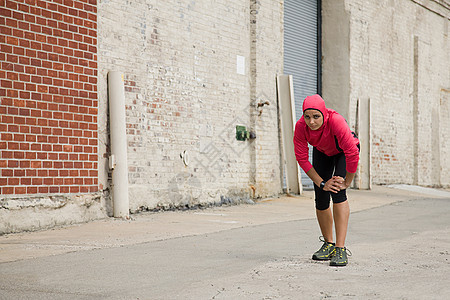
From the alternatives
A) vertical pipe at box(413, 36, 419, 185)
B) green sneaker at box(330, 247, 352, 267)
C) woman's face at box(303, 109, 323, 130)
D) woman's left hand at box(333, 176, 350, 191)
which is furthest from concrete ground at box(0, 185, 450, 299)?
vertical pipe at box(413, 36, 419, 185)

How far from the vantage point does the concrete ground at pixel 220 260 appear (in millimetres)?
3434

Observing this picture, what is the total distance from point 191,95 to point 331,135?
4.95 meters

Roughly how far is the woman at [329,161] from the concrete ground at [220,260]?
239 mm

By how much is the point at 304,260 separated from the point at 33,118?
11.7ft

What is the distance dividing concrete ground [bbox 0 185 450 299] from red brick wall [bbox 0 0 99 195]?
2.20 ft

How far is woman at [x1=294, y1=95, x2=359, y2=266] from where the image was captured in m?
4.36

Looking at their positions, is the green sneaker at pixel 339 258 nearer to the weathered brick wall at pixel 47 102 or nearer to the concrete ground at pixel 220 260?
the concrete ground at pixel 220 260

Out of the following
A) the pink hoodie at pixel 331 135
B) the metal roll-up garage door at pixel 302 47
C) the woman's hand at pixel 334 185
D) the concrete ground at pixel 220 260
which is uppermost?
the metal roll-up garage door at pixel 302 47

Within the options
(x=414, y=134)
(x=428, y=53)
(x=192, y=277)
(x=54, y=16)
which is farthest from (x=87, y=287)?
(x=428, y=53)

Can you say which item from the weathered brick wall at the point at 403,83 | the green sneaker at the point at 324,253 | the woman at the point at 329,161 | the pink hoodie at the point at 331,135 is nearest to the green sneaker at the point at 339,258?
the woman at the point at 329,161

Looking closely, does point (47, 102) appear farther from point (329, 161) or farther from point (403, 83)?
point (403, 83)

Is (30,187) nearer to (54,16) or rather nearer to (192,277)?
(54,16)

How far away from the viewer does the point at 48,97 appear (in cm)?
667

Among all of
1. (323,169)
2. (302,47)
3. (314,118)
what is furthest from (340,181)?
(302,47)
